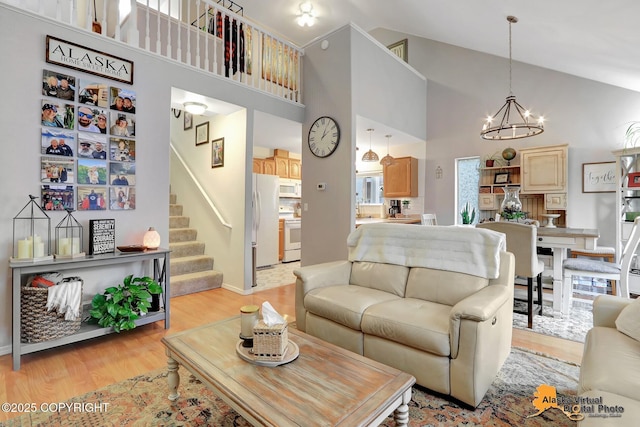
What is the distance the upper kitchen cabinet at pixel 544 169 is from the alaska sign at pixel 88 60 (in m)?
5.56

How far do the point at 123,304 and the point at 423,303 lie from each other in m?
2.51

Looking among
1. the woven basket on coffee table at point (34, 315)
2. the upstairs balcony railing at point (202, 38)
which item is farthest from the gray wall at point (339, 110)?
the woven basket on coffee table at point (34, 315)

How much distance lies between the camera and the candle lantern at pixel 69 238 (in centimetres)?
248

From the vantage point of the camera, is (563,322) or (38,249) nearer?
(38,249)

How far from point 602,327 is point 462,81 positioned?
5315 millimetres

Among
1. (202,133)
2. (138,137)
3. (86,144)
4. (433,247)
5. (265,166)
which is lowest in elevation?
(433,247)

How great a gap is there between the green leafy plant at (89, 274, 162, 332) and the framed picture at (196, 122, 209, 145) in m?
2.57

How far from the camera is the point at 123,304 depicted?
8.77 ft

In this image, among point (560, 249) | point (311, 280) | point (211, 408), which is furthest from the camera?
point (560, 249)

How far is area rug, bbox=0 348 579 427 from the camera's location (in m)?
1.64

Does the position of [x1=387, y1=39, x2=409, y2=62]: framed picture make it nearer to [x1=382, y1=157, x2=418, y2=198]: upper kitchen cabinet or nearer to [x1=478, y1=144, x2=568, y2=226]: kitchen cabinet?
[x1=382, y1=157, x2=418, y2=198]: upper kitchen cabinet

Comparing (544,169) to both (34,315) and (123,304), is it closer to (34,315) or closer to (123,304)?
(123,304)

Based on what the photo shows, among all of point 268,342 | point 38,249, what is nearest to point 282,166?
point 38,249

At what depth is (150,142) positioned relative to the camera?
125 inches
